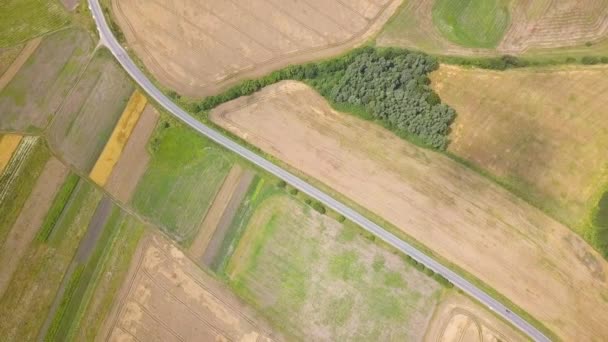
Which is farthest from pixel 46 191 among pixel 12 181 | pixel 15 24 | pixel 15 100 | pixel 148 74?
pixel 15 24

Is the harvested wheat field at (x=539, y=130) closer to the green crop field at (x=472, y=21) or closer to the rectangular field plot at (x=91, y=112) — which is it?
the green crop field at (x=472, y=21)

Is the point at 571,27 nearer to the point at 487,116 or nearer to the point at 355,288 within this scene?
the point at 487,116

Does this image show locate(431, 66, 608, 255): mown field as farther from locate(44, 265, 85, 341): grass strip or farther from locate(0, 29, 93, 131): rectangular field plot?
locate(0, 29, 93, 131): rectangular field plot

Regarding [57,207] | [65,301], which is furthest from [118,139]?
[65,301]

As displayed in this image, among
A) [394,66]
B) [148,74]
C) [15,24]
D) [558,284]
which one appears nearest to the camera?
[558,284]

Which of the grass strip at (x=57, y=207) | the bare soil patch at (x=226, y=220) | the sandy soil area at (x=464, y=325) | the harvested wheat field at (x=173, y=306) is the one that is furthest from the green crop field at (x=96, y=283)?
the sandy soil area at (x=464, y=325)
